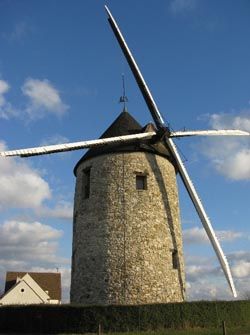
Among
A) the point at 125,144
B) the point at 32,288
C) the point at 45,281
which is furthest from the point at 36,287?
the point at 125,144

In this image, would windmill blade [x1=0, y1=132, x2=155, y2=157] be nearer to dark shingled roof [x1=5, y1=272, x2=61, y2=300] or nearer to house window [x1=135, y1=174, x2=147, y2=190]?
house window [x1=135, y1=174, x2=147, y2=190]

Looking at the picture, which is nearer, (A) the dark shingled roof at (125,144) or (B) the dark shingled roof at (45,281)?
(A) the dark shingled roof at (125,144)

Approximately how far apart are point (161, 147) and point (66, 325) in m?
8.88

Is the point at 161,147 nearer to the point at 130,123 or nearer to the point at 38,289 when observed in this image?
the point at 130,123

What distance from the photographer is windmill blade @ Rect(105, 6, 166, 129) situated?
794 inches

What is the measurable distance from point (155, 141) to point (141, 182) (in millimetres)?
2051

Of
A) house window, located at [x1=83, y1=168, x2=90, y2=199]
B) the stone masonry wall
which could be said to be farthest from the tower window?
house window, located at [x1=83, y1=168, x2=90, y2=199]

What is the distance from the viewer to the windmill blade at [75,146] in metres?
16.3

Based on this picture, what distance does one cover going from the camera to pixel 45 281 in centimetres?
4938

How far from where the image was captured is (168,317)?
50.0 ft

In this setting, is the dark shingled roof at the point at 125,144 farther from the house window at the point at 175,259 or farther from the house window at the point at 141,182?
the house window at the point at 175,259

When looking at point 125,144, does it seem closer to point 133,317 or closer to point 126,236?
point 126,236

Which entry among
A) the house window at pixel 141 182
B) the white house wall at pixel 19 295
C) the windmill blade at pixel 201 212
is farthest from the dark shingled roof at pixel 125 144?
the white house wall at pixel 19 295

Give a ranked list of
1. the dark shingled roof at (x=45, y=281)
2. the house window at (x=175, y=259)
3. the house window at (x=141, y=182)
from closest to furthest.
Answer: the house window at (x=175, y=259), the house window at (x=141, y=182), the dark shingled roof at (x=45, y=281)
